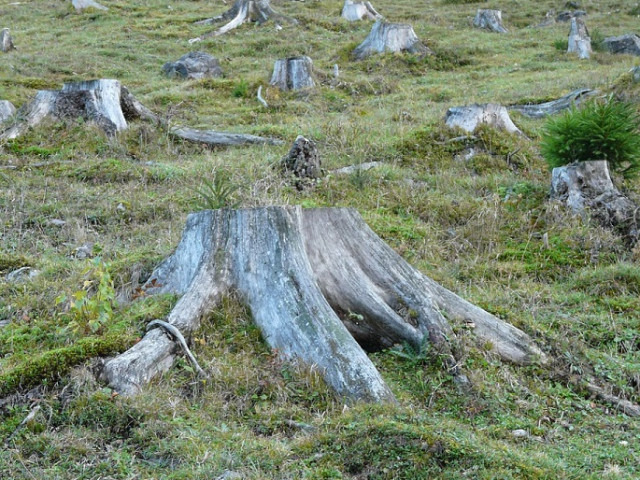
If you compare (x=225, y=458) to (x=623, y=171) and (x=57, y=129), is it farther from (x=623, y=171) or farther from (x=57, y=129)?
(x=57, y=129)

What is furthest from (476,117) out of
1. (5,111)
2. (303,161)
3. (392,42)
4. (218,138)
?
(392,42)

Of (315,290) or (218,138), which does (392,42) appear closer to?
(218,138)

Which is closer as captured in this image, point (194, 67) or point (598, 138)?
point (598, 138)

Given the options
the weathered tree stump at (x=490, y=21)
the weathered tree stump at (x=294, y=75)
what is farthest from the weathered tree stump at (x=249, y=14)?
the weathered tree stump at (x=294, y=75)

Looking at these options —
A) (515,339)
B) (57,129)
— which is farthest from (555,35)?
(515,339)

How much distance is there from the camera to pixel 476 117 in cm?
1114

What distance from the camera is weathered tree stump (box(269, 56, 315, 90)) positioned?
15984 mm

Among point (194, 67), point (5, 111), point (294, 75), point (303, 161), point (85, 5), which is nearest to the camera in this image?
point (303, 161)

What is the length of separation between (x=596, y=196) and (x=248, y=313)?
501 cm

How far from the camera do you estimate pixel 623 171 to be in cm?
907

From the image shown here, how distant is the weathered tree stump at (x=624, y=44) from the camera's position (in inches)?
770

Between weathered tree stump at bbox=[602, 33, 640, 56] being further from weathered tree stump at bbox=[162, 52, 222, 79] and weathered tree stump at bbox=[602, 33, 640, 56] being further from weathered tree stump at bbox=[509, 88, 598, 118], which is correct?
weathered tree stump at bbox=[162, 52, 222, 79]

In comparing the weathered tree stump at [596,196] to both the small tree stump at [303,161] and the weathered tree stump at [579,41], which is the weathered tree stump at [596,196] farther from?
the weathered tree stump at [579,41]

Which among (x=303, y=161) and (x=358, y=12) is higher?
(x=358, y=12)
